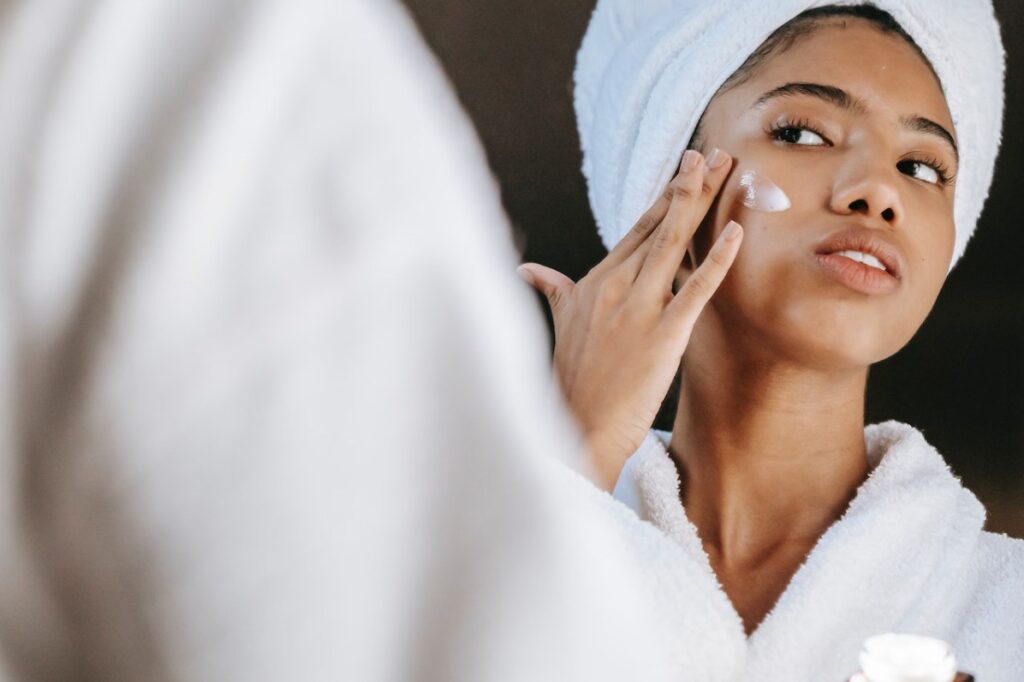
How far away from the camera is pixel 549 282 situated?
0.62m

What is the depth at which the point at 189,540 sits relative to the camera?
0.14 meters

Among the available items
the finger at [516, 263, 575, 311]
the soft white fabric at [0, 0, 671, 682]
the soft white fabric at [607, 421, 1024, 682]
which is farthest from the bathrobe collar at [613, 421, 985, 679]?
the soft white fabric at [0, 0, 671, 682]

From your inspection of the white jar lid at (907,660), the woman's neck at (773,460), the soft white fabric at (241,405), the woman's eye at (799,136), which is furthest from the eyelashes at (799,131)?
the soft white fabric at (241,405)

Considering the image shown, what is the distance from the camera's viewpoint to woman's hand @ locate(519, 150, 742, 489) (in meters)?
0.56

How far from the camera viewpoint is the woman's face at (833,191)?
55cm

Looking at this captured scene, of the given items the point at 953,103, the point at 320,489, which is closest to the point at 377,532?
the point at 320,489

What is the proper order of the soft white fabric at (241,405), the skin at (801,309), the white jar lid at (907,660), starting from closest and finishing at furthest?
the soft white fabric at (241,405) < the white jar lid at (907,660) < the skin at (801,309)

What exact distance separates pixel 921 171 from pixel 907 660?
290 millimetres

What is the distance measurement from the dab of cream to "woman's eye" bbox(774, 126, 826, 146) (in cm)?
3

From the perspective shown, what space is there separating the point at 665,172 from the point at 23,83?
0.50 metres

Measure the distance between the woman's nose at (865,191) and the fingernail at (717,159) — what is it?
7 centimetres

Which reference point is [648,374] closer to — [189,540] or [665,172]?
[665,172]

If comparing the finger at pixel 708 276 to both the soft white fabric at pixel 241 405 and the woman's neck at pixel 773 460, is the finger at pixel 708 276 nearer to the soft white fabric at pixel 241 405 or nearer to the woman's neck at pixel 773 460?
the woman's neck at pixel 773 460

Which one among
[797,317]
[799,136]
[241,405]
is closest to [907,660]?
[797,317]
